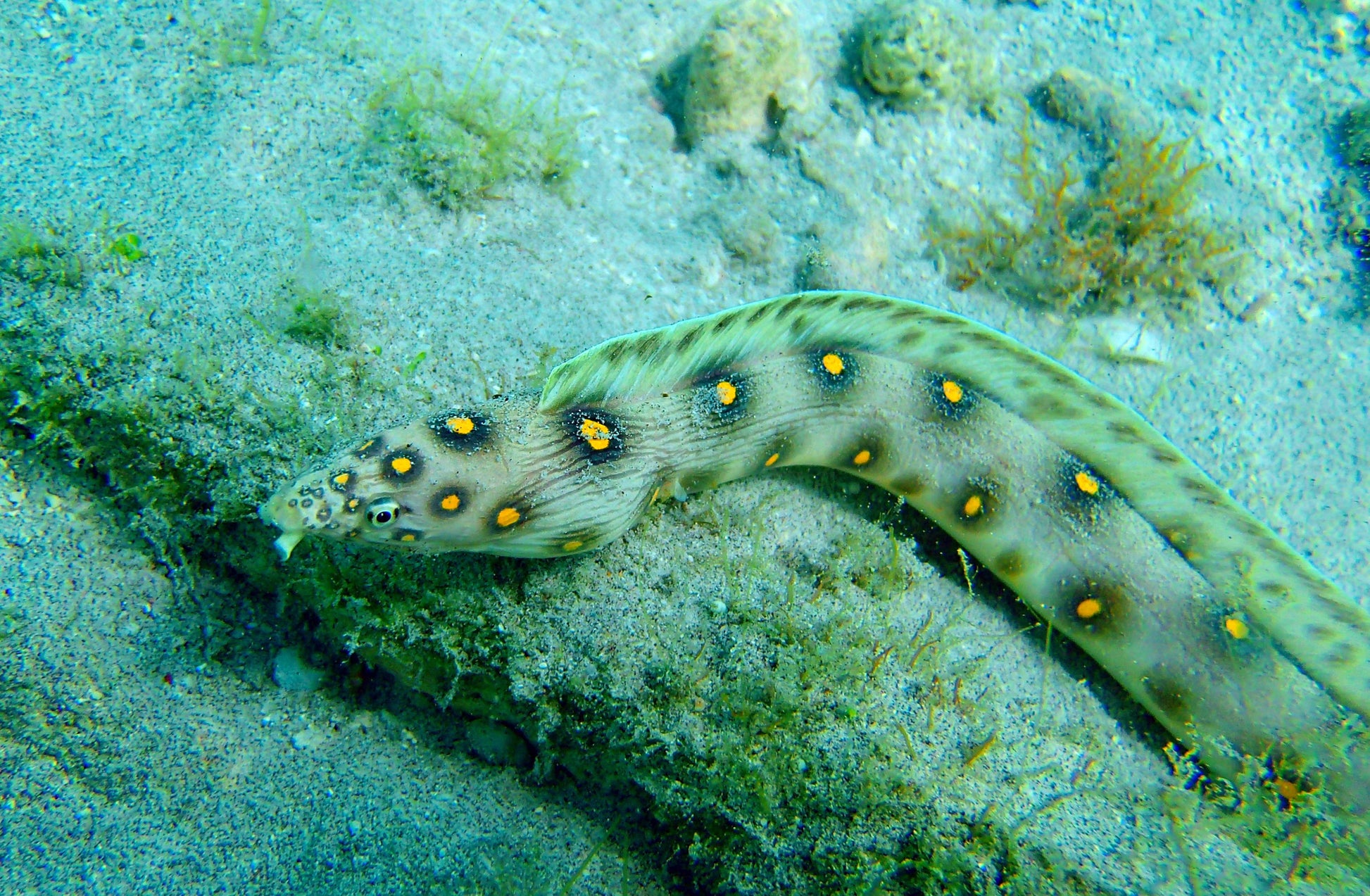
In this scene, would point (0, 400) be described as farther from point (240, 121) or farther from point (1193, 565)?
point (1193, 565)

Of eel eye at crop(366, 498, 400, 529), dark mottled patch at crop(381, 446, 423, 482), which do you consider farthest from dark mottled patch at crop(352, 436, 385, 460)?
eel eye at crop(366, 498, 400, 529)

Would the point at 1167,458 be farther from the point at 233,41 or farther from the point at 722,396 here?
the point at 233,41

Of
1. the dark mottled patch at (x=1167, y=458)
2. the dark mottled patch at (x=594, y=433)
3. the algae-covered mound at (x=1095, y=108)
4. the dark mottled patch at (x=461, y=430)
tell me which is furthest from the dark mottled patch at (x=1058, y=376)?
the dark mottled patch at (x=461, y=430)

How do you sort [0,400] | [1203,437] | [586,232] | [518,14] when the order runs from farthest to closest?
[518,14], [1203,437], [586,232], [0,400]

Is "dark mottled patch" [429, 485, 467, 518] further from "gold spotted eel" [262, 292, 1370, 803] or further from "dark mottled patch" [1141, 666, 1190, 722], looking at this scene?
"dark mottled patch" [1141, 666, 1190, 722]

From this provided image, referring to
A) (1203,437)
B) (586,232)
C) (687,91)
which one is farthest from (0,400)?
(1203,437)

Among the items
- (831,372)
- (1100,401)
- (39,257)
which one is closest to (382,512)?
(831,372)

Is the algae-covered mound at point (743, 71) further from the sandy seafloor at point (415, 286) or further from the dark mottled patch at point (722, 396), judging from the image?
the dark mottled patch at point (722, 396)

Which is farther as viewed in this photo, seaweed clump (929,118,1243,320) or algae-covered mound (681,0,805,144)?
seaweed clump (929,118,1243,320)
